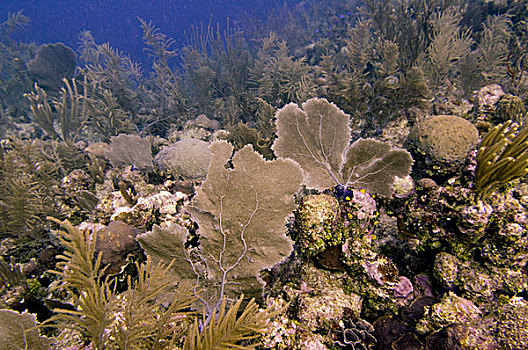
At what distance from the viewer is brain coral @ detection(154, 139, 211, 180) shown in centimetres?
415

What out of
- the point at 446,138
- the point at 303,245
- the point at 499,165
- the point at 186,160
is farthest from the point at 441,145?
Result: the point at 186,160

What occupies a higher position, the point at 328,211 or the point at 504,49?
the point at 504,49

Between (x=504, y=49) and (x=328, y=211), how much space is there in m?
7.23

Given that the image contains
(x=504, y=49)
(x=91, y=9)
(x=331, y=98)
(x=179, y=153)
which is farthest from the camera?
(x=91, y=9)

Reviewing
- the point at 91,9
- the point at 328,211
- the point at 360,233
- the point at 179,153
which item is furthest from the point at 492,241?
the point at 91,9

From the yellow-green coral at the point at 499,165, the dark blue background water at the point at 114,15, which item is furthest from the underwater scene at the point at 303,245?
the dark blue background water at the point at 114,15

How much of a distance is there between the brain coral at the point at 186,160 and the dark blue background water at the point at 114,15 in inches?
2556

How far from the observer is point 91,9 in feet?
280

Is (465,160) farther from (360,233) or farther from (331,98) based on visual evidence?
(331,98)

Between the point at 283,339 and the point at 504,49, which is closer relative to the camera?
the point at 283,339

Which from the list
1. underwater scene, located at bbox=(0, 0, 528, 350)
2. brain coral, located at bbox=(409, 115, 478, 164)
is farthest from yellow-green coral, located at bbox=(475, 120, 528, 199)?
brain coral, located at bbox=(409, 115, 478, 164)

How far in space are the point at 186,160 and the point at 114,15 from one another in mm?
115291

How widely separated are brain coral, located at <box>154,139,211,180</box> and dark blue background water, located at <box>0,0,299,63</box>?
64.9 meters

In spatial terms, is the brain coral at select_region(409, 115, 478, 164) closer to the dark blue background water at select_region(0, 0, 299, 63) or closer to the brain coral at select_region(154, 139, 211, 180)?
the brain coral at select_region(154, 139, 211, 180)
